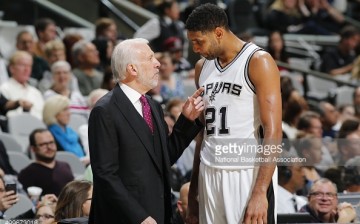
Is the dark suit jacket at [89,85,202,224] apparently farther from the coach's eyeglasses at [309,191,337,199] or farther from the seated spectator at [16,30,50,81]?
the seated spectator at [16,30,50,81]

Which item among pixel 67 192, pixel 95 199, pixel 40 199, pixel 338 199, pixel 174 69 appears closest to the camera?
pixel 95 199

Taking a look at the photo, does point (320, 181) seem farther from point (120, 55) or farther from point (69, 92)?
point (69, 92)

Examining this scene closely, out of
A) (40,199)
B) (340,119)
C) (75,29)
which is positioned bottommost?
(40,199)

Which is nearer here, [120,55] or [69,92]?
[120,55]

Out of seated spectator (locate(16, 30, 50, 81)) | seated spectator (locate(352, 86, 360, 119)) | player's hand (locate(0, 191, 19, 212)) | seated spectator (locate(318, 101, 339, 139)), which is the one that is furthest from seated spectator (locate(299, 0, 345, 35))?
player's hand (locate(0, 191, 19, 212))

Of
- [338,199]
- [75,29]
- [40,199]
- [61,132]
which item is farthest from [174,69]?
[338,199]

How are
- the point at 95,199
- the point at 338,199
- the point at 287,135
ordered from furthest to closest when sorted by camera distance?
the point at 287,135 → the point at 338,199 → the point at 95,199

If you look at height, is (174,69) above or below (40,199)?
above

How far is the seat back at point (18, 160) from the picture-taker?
353 inches

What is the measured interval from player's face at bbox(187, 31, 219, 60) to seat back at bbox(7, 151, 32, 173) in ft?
11.2

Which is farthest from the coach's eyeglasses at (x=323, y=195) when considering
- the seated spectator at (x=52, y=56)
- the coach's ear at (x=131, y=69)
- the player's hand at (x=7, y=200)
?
the seated spectator at (x=52, y=56)

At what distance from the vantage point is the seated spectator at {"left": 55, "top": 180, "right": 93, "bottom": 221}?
21.8ft

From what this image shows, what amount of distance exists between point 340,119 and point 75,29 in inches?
156

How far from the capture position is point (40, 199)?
8.29 meters
